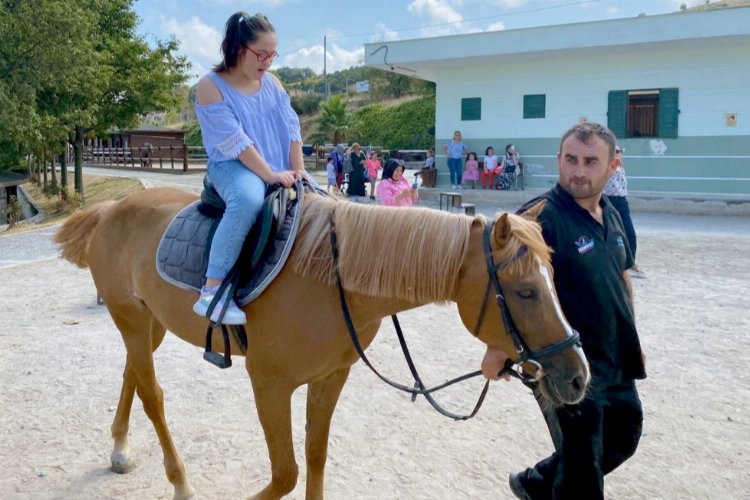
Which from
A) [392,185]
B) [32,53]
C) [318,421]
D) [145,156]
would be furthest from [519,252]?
[145,156]

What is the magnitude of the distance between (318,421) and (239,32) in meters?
1.89

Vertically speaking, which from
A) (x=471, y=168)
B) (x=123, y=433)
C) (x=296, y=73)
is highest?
(x=296, y=73)

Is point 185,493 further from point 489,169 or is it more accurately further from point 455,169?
point 455,169

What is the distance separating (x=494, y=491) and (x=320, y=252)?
1.65 meters

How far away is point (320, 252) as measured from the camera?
8.71ft

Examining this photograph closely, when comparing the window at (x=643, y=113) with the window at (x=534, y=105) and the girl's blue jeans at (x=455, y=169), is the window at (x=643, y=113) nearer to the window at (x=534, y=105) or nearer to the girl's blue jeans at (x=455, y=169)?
the window at (x=534, y=105)

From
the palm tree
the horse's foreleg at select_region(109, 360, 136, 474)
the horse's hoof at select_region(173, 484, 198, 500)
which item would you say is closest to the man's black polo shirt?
the horse's hoof at select_region(173, 484, 198, 500)

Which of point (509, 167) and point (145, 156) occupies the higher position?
point (145, 156)

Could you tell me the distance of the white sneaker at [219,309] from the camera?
104 inches

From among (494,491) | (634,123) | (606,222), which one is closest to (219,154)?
(606,222)

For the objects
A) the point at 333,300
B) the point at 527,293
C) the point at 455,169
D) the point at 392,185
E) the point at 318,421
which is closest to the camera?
the point at 527,293

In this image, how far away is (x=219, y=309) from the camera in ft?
8.77

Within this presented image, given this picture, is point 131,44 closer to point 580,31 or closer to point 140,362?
point 580,31

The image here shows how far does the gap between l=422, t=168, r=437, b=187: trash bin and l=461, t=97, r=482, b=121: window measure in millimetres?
1816
